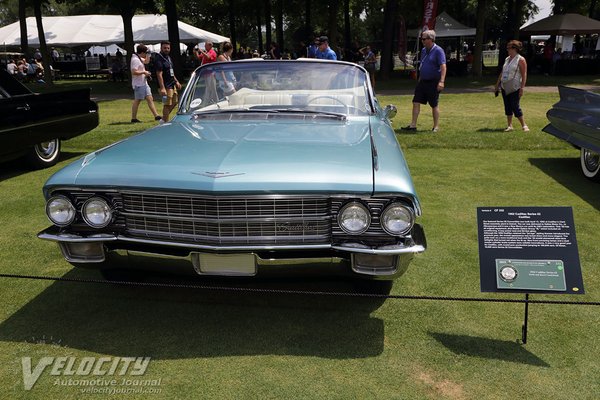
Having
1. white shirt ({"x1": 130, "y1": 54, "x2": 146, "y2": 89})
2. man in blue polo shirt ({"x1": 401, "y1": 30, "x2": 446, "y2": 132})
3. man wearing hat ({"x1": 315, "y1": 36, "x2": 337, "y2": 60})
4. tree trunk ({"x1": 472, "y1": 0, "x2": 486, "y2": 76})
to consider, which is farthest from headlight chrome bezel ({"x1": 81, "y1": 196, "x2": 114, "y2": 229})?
tree trunk ({"x1": 472, "y1": 0, "x2": 486, "y2": 76})

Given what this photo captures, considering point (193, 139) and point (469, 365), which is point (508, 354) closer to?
point (469, 365)

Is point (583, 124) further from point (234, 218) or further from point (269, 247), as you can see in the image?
point (234, 218)

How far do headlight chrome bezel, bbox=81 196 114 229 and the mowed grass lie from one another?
0.69 meters

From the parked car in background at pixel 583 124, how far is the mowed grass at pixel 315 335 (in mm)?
1685

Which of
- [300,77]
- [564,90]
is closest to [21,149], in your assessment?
[300,77]

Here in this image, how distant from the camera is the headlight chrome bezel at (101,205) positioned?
300cm

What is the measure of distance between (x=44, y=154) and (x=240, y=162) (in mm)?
5904

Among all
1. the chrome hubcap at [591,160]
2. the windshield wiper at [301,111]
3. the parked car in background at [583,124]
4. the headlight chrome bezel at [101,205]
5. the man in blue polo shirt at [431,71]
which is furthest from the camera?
the man in blue polo shirt at [431,71]

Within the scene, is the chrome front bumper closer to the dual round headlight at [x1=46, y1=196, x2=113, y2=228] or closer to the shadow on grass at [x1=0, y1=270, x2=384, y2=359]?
the dual round headlight at [x1=46, y1=196, x2=113, y2=228]

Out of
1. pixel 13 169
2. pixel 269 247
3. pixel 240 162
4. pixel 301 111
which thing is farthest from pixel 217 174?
pixel 13 169

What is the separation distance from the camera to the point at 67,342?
10.1ft

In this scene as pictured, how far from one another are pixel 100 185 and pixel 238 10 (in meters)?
44.7

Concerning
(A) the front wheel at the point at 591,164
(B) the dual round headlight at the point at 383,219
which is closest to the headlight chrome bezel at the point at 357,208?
(B) the dual round headlight at the point at 383,219

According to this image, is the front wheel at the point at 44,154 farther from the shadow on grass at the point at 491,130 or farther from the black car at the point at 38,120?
the shadow on grass at the point at 491,130
